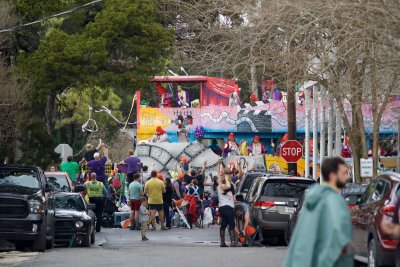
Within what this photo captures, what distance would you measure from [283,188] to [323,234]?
710 inches

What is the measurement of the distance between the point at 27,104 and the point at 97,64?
3.20 m

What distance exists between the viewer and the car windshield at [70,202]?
2767cm

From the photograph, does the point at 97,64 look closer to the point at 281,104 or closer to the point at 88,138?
the point at 281,104

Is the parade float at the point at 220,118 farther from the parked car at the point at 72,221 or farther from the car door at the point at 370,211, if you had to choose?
the car door at the point at 370,211

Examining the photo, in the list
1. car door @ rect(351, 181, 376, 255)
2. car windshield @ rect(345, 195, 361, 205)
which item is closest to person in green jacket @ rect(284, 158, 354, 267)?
car door @ rect(351, 181, 376, 255)

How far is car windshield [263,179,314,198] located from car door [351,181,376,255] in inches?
343

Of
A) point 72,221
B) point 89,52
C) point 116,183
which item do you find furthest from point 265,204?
point 116,183

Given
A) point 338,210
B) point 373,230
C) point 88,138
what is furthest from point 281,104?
point 338,210

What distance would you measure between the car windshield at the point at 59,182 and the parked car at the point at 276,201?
516cm

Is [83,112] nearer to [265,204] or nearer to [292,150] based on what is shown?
[292,150]

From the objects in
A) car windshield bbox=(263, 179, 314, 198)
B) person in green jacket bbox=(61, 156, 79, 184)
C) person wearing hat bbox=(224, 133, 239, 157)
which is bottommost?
car windshield bbox=(263, 179, 314, 198)

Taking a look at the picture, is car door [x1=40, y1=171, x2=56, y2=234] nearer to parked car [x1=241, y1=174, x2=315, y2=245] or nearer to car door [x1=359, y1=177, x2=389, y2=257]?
parked car [x1=241, y1=174, x2=315, y2=245]

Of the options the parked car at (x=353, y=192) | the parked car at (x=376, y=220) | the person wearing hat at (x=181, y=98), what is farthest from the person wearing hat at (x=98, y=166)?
the parked car at (x=376, y=220)

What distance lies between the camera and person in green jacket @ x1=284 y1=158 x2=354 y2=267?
9664 mm
